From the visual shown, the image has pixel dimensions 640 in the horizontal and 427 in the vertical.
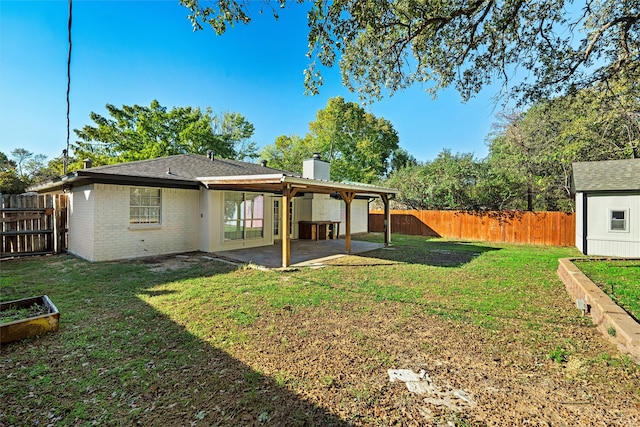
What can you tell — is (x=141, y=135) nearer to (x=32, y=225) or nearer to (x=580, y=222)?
(x=32, y=225)

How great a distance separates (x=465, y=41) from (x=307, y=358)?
7452 mm

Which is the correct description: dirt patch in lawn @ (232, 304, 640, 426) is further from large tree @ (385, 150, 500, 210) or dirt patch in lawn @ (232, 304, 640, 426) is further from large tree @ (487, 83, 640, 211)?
large tree @ (385, 150, 500, 210)

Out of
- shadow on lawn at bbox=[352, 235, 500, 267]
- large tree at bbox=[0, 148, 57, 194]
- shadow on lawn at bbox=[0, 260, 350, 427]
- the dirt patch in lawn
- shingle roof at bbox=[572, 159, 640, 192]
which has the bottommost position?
the dirt patch in lawn

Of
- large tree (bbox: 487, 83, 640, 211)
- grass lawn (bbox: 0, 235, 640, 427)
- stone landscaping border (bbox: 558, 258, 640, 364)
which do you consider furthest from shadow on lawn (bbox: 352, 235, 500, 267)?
large tree (bbox: 487, 83, 640, 211)

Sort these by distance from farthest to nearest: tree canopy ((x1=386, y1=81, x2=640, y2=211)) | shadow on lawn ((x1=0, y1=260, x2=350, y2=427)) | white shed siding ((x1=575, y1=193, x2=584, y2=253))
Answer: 1. tree canopy ((x1=386, y1=81, x2=640, y2=211))
2. white shed siding ((x1=575, y1=193, x2=584, y2=253))
3. shadow on lawn ((x1=0, y1=260, x2=350, y2=427))

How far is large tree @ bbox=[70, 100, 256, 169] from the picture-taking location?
21.5m

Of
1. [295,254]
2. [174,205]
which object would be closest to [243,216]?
[174,205]

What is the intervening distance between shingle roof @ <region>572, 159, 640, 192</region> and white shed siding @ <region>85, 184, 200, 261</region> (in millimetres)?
14298

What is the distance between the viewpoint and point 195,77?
15797 millimetres

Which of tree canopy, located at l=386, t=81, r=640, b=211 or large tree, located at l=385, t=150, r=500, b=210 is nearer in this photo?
tree canopy, located at l=386, t=81, r=640, b=211

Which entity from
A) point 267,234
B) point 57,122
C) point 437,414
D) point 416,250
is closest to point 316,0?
point 57,122

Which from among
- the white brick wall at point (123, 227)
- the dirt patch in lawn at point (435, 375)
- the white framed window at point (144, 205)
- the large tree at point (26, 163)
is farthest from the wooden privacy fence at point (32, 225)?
the large tree at point (26, 163)

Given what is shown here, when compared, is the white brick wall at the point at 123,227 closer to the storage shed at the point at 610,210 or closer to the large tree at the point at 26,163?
the storage shed at the point at 610,210

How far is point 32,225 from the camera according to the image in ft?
29.0
